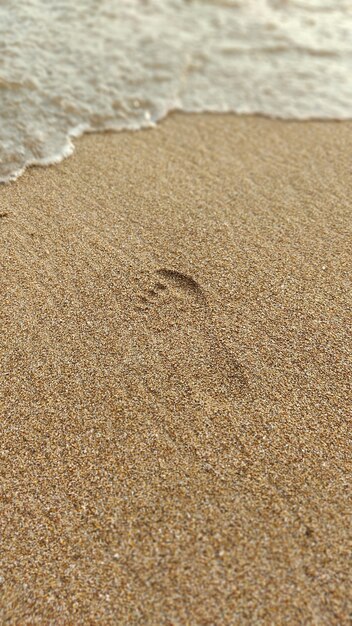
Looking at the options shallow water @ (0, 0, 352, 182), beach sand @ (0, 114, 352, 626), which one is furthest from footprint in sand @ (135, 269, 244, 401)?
shallow water @ (0, 0, 352, 182)

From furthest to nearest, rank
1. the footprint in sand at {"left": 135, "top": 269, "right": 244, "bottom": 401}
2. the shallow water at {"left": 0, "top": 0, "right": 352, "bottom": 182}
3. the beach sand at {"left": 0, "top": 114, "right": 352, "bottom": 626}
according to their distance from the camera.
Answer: the shallow water at {"left": 0, "top": 0, "right": 352, "bottom": 182} < the footprint in sand at {"left": 135, "top": 269, "right": 244, "bottom": 401} < the beach sand at {"left": 0, "top": 114, "right": 352, "bottom": 626}

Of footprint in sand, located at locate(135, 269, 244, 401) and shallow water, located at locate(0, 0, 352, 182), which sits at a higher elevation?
shallow water, located at locate(0, 0, 352, 182)

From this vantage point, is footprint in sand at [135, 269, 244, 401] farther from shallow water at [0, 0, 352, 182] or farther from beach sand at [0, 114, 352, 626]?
shallow water at [0, 0, 352, 182]

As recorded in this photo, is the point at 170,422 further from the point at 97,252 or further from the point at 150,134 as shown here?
the point at 150,134

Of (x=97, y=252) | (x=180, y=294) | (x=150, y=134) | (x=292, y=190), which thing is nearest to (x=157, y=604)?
(x=180, y=294)

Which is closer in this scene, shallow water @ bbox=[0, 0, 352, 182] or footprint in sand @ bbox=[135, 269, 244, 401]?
footprint in sand @ bbox=[135, 269, 244, 401]

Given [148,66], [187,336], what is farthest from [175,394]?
[148,66]

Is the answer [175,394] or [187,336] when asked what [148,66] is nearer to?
[187,336]
